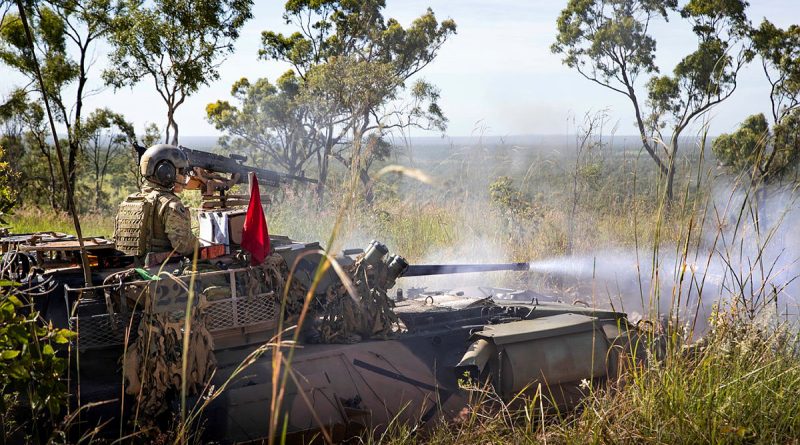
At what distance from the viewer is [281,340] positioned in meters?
5.41

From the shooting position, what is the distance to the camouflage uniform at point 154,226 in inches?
221

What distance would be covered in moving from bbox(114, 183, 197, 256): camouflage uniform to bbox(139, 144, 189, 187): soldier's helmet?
13cm

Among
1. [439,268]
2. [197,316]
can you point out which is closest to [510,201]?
[439,268]

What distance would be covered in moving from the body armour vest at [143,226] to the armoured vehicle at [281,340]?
152 millimetres

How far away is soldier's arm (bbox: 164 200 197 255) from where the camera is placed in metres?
5.60

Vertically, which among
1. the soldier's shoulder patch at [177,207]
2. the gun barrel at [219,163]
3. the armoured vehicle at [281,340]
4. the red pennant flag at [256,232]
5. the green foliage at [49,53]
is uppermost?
the green foliage at [49,53]

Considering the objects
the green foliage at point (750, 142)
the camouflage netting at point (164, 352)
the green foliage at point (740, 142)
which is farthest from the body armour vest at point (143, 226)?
the green foliage at point (740, 142)

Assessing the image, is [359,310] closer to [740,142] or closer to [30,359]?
[30,359]

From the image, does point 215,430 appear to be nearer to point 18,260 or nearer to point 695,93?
point 18,260

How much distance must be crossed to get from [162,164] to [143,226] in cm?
51

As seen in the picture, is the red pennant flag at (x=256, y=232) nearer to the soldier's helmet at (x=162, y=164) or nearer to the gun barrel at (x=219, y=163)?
the soldier's helmet at (x=162, y=164)

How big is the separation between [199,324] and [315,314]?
1.17 meters

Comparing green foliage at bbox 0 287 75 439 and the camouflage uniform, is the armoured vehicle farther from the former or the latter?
green foliage at bbox 0 287 75 439

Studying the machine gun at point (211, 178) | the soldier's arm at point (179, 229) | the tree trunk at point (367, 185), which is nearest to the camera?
the tree trunk at point (367, 185)
